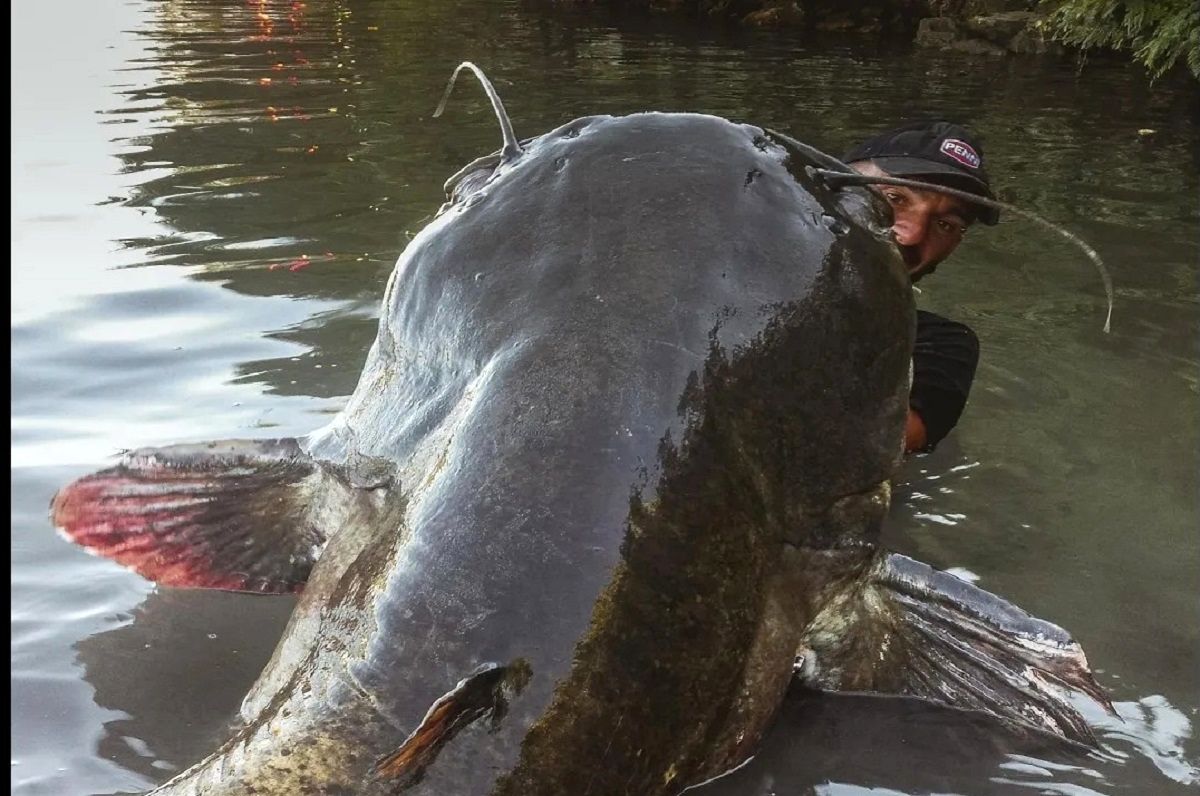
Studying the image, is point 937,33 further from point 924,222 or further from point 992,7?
point 924,222

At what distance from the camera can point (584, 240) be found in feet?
6.41

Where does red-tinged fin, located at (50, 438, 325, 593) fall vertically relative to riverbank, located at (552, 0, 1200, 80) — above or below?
above

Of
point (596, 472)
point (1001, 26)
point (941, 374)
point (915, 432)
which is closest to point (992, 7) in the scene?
point (1001, 26)

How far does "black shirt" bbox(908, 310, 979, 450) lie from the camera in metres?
3.61

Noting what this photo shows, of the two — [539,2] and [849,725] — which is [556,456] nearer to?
[849,725]

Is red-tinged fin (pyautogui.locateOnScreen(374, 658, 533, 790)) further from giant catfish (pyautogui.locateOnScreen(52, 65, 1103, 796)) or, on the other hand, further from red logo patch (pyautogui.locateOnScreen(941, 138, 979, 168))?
red logo patch (pyautogui.locateOnScreen(941, 138, 979, 168))

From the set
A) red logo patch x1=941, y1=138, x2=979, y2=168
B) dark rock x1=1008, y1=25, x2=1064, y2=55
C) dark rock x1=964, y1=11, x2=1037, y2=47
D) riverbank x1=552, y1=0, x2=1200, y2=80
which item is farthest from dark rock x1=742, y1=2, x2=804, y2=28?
red logo patch x1=941, y1=138, x2=979, y2=168

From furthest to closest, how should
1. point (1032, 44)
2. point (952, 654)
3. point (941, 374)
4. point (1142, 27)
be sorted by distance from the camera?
point (1032, 44)
point (1142, 27)
point (941, 374)
point (952, 654)

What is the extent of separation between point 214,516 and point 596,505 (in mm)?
874

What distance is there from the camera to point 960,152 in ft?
12.4

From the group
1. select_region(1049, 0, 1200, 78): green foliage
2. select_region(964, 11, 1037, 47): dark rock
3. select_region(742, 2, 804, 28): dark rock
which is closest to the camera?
select_region(1049, 0, 1200, 78): green foliage

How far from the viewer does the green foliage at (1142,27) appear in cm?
1160

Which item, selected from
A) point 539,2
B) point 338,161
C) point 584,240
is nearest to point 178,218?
point 338,161

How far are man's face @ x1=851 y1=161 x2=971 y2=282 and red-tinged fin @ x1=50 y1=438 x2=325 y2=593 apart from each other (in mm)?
2046
